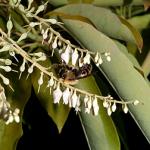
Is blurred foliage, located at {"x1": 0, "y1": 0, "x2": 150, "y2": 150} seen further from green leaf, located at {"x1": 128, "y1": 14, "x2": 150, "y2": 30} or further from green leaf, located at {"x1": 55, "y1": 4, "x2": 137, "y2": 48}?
green leaf, located at {"x1": 128, "y1": 14, "x2": 150, "y2": 30}

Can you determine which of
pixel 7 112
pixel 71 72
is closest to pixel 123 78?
pixel 71 72

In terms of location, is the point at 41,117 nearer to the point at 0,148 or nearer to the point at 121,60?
the point at 0,148

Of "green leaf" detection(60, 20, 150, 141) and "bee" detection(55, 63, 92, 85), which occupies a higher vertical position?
"bee" detection(55, 63, 92, 85)

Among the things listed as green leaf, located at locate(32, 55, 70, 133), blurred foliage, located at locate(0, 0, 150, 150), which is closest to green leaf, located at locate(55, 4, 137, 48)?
blurred foliage, located at locate(0, 0, 150, 150)

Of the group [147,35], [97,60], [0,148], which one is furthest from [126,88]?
[147,35]

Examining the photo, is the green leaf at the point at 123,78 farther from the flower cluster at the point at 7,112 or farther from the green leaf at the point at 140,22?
the green leaf at the point at 140,22

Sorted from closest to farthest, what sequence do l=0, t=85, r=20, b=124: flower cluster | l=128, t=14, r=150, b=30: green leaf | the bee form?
l=0, t=85, r=20, b=124: flower cluster < the bee < l=128, t=14, r=150, b=30: green leaf
